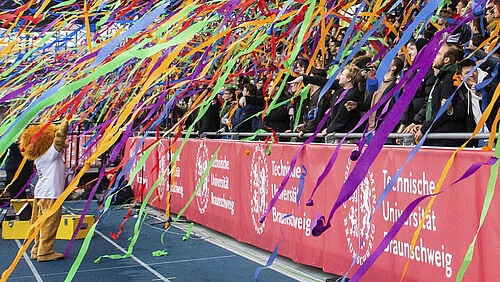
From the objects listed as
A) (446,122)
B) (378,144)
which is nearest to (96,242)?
(446,122)

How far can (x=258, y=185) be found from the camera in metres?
7.11

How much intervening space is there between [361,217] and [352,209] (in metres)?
0.17

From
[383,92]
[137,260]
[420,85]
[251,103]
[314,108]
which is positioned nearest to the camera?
[383,92]

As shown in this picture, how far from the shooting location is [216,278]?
5.89 m

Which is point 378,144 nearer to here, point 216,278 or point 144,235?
point 216,278

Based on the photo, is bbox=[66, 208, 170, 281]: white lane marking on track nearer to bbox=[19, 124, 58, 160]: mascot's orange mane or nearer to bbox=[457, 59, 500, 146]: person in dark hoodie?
bbox=[19, 124, 58, 160]: mascot's orange mane

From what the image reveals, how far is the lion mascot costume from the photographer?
6863mm

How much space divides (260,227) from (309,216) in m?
1.14

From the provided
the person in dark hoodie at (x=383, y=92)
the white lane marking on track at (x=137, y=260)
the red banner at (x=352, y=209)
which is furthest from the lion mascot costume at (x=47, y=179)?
the person in dark hoodie at (x=383, y=92)

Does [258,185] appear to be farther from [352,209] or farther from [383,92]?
[383,92]

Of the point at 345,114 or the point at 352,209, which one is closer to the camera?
the point at 352,209

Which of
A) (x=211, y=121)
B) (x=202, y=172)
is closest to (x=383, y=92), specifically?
(x=202, y=172)

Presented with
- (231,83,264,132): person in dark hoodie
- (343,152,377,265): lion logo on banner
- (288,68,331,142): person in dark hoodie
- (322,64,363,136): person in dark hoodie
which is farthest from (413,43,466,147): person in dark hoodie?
(231,83,264,132): person in dark hoodie

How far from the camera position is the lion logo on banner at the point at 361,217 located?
16.3 ft
